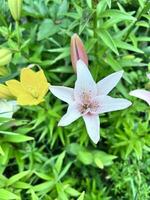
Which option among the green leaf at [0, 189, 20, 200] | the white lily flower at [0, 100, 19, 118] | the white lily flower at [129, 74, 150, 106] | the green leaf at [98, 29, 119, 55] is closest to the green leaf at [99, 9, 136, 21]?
the green leaf at [98, 29, 119, 55]

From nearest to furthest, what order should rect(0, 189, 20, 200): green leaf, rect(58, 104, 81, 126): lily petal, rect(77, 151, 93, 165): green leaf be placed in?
rect(58, 104, 81, 126): lily petal, rect(0, 189, 20, 200): green leaf, rect(77, 151, 93, 165): green leaf

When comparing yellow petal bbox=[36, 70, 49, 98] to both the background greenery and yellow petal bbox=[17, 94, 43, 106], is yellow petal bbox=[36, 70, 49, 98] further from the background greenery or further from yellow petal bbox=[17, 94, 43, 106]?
the background greenery

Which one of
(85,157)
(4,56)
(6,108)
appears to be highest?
(4,56)

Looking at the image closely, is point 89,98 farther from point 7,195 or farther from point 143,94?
point 7,195

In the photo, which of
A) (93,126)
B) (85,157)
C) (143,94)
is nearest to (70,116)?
(93,126)

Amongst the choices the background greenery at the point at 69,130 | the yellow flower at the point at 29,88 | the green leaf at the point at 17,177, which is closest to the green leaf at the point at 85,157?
the background greenery at the point at 69,130

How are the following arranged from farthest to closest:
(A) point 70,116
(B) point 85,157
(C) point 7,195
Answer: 1. (B) point 85,157
2. (C) point 7,195
3. (A) point 70,116
